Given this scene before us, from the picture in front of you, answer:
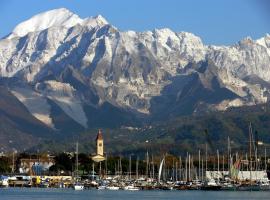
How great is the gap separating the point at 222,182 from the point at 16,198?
5587cm

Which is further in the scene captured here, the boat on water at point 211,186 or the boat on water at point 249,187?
the boat on water at point 211,186

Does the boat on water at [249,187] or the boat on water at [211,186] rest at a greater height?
the boat on water at [211,186]

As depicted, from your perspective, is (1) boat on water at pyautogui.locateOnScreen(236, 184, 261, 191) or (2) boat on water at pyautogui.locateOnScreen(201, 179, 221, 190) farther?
(2) boat on water at pyautogui.locateOnScreen(201, 179, 221, 190)

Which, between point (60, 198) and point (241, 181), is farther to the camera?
point (241, 181)

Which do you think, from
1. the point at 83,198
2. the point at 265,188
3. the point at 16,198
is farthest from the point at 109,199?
the point at 265,188

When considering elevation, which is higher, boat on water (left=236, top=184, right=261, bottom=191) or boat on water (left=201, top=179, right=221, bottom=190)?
boat on water (left=201, top=179, right=221, bottom=190)

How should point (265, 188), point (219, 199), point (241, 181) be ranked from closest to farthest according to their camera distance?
point (219, 199) < point (265, 188) < point (241, 181)

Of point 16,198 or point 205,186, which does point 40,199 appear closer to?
point 16,198

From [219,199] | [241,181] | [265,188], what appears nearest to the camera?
[219,199]

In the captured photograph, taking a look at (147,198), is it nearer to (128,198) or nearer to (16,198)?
(128,198)

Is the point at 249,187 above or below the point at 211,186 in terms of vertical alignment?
below

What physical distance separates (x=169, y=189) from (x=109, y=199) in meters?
50.1

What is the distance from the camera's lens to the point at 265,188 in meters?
181

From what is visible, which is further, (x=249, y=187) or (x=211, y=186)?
(x=211, y=186)
